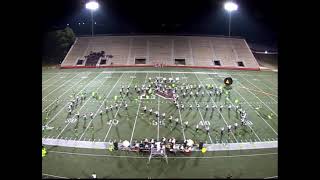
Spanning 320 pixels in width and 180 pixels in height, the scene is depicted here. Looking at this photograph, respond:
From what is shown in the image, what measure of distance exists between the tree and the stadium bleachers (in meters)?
1.48

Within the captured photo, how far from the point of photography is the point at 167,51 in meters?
47.9

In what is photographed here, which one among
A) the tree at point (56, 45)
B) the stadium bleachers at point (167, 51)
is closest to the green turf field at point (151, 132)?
the stadium bleachers at point (167, 51)

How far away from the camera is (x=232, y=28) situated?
55.6 meters

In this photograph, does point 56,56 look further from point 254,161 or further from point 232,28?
point 254,161

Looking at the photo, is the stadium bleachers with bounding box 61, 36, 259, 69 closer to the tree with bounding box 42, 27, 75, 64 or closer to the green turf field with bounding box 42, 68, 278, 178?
the tree with bounding box 42, 27, 75, 64

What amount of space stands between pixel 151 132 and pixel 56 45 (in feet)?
A: 119

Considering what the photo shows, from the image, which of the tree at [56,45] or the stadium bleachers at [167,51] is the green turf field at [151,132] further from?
the tree at [56,45]

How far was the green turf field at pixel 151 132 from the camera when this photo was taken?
11969mm

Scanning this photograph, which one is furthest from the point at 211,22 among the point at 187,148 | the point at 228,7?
the point at 187,148

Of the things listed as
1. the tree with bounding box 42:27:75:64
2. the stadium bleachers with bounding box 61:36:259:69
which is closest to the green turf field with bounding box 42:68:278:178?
the stadium bleachers with bounding box 61:36:259:69

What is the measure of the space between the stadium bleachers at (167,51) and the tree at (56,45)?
4.87 feet
